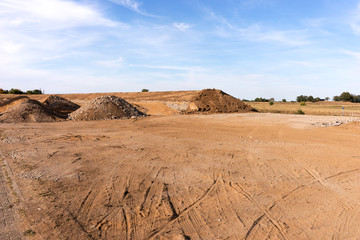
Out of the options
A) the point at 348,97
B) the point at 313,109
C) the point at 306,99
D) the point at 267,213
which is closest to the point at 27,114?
the point at 267,213

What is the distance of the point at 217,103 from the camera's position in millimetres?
26484

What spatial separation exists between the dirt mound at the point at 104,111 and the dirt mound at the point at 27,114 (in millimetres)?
1906

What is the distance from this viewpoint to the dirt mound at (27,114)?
18.1 m

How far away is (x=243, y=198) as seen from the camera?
5422mm

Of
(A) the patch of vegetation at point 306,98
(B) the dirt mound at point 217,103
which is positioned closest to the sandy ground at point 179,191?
(B) the dirt mound at point 217,103

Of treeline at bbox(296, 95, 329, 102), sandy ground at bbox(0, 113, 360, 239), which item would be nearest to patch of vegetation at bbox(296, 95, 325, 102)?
treeline at bbox(296, 95, 329, 102)

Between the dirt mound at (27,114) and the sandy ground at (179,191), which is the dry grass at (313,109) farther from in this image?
the dirt mound at (27,114)

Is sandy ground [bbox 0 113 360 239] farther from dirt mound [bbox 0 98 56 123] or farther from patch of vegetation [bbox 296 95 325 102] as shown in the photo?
patch of vegetation [bbox 296 95 325 102]

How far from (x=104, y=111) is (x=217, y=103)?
11.6 m

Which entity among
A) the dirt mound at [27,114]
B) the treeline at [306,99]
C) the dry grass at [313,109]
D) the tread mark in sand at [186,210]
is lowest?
the tread mark in sand at [186,210]

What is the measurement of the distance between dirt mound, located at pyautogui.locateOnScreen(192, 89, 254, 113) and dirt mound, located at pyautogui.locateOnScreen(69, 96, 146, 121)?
730 centimetres

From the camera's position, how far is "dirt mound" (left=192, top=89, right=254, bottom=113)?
84.4 feet

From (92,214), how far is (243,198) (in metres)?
3.04

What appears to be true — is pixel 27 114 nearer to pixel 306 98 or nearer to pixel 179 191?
pixel 179 191
